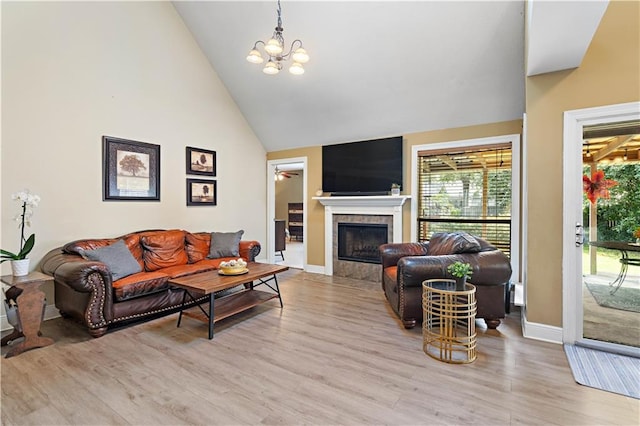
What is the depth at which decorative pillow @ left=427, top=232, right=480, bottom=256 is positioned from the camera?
3180mm

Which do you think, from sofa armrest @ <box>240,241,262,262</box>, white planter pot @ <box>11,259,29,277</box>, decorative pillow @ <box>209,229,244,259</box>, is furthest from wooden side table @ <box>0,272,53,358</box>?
sofa armrest @ <box>240,241,262,262</box>

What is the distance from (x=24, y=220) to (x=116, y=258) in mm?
992

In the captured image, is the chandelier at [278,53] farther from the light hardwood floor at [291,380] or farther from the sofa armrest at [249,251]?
the light hardwood floor at [291,380]

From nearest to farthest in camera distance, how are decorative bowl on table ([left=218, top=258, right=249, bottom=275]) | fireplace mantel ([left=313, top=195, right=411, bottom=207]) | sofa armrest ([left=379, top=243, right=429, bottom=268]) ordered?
decorative bowl on table ([left=218, top=258, right=249, bottom=275]), sofa armrest ([left=379, top=243, right=429, bottom=268]), fireplace mantel ([left=313, top=195, right=411, bottom=207])

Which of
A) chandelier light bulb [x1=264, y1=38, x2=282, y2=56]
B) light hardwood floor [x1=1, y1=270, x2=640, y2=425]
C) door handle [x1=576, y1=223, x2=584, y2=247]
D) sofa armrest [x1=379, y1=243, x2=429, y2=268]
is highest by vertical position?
chandelier light bulb [x1=264, y1=38, x2=282, y2=56]

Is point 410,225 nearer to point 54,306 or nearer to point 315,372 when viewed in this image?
point 315,372

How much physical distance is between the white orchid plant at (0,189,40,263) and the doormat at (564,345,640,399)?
476 cm

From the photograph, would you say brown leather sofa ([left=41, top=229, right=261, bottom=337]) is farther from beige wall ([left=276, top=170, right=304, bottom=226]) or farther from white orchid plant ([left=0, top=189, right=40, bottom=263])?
beige wall ([left=276, top=170, right=304, bottom=226])

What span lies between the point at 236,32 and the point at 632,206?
5151mm

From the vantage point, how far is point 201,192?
5246 mm

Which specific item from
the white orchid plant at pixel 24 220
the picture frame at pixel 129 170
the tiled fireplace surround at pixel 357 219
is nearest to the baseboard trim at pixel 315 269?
the tiled fireplace surround at pixel 357 219

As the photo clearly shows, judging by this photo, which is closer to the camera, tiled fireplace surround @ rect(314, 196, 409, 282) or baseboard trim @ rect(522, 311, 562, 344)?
baseboard trim @ rect(522, 311, 562, 344)

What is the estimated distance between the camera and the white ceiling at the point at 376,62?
3.53m

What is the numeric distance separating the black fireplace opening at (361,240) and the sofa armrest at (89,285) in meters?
3.65
